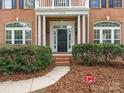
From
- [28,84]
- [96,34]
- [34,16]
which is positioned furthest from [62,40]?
[28,84]

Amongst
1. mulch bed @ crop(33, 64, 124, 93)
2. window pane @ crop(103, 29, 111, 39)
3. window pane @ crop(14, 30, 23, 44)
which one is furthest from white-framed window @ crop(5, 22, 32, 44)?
mulch bed @ crop(33, 64, 124, 93)

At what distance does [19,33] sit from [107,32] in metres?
7.27

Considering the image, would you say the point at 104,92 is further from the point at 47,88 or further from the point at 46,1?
the point at 46,1

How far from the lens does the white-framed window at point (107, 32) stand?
20859mm

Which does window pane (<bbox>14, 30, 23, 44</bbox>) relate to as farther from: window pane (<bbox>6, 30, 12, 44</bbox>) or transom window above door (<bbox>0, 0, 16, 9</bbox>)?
transom window above door (<bbox>0, 0, 16, 9</bbox>)

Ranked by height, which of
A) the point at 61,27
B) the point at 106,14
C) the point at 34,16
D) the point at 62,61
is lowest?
the point at 62,61

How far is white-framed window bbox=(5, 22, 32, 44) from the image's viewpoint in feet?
69.2

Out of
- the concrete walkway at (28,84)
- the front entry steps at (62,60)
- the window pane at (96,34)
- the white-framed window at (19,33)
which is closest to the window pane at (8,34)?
the white-framed window at (19,33)

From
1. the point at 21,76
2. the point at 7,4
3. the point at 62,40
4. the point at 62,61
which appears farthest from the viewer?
the point at 62,40

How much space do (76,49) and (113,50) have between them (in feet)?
6.90

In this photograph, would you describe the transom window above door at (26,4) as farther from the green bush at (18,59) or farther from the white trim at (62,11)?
the green bush at (18,59)

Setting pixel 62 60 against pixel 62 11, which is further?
pixel 62 11

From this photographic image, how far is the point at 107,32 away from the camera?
68.6ft

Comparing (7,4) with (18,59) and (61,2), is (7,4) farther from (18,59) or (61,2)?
(18,59)
